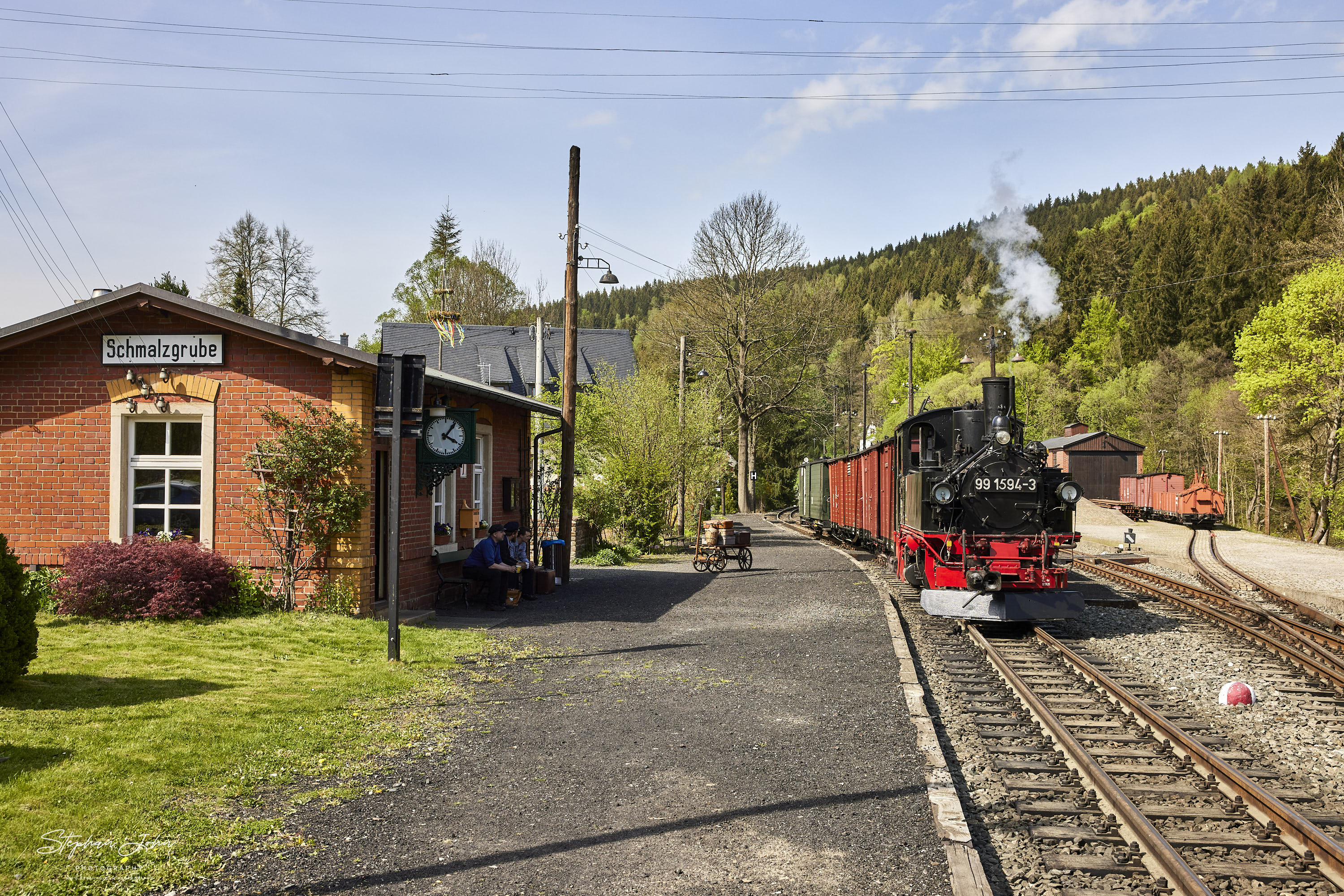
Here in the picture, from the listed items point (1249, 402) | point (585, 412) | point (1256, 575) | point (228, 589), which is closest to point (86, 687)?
point (228, 589)

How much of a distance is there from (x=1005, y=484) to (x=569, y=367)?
26.0 feet

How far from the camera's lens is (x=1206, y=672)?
9734mm

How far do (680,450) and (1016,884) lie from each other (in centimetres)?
2218

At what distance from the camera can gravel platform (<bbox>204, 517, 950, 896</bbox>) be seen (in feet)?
14.4

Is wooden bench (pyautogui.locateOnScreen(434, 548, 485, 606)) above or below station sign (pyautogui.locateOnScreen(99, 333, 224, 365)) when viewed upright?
below

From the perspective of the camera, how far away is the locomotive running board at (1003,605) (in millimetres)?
11438

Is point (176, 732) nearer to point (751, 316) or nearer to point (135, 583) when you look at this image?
point (135, 583)

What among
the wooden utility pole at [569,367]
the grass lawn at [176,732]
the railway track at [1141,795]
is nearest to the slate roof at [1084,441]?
the wooden utility pole at [569,367]

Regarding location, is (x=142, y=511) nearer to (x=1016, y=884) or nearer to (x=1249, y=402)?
(x=1016, y=884)

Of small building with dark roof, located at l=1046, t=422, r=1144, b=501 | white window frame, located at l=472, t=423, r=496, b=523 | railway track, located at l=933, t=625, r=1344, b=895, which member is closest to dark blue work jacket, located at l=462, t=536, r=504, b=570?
white window frame, located at l=472, t=423, r=496, b=523

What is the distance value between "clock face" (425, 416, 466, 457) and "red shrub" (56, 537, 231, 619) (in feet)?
10.1

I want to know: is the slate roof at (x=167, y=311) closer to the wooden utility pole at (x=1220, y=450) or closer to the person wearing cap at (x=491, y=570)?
the person wearing cap at (x=491, y=570)

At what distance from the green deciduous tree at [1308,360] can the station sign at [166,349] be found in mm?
37676

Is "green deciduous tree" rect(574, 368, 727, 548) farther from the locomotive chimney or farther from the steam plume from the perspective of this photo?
the steam plume
